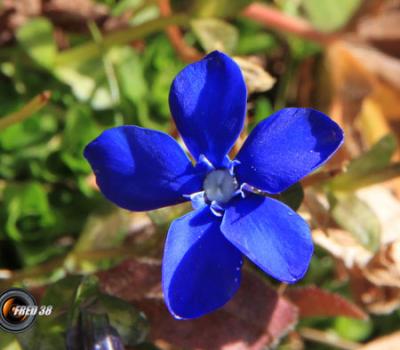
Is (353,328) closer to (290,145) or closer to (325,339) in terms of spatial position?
(325,339)

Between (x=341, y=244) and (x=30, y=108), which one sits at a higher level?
(x=30, y=108)

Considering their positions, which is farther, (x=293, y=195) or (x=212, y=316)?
(x=212, y=316)

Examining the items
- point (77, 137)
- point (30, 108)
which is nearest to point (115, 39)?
point (77, 137)

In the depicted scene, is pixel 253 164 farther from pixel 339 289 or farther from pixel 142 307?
pixel 339 289

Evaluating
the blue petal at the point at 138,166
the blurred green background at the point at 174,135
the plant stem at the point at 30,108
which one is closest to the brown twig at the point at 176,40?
the blurred green background at the point at 174,135

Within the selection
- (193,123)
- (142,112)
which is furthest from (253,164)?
(142,112)

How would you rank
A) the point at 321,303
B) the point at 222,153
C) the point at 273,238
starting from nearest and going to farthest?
the point at 273,238 < the point at 222,153 < the point at 321,303

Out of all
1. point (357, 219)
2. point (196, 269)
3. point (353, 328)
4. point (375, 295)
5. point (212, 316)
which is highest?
point (196, 269)
